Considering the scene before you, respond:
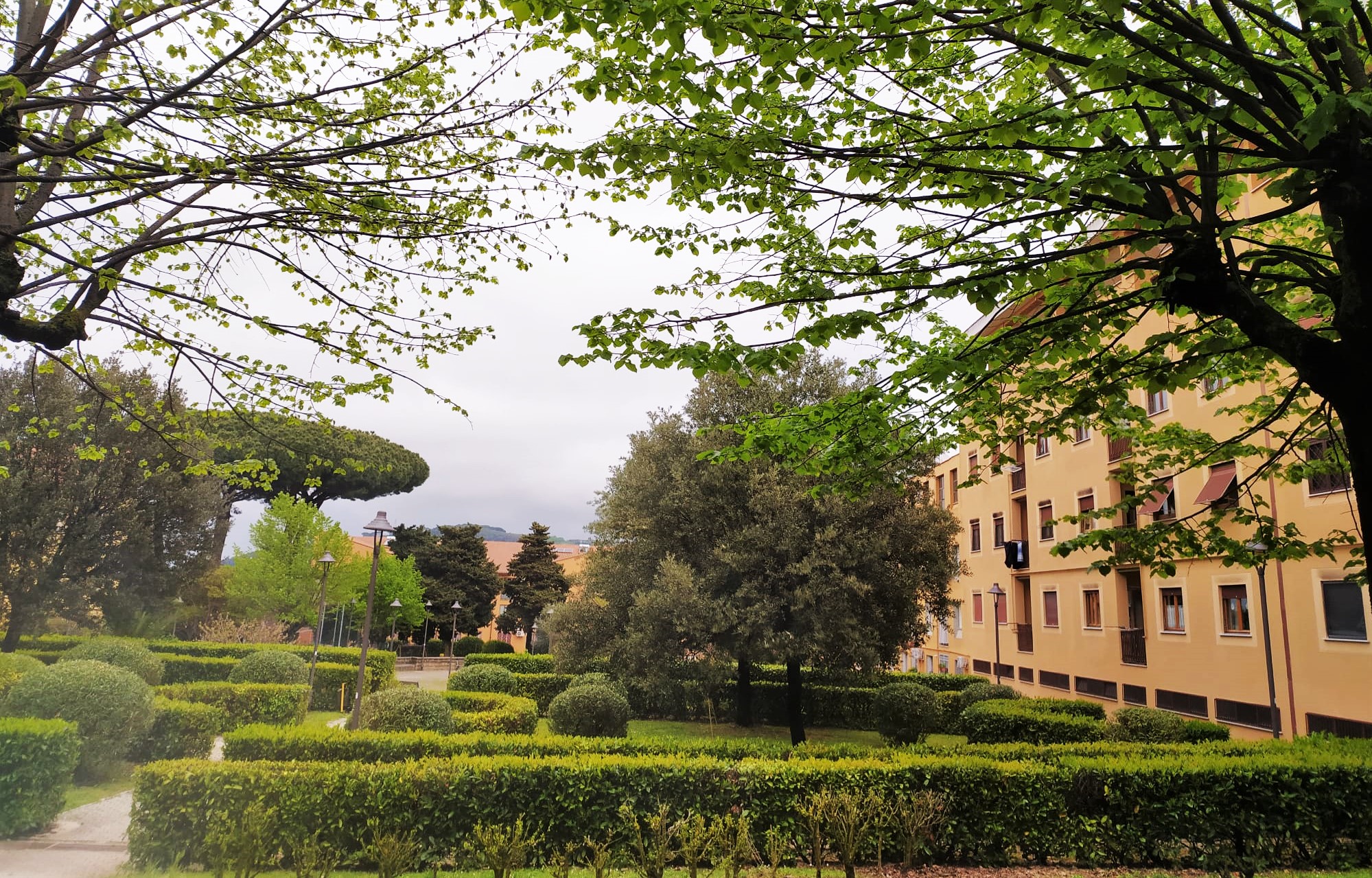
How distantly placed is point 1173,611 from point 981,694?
5.09m

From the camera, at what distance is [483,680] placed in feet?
61.3

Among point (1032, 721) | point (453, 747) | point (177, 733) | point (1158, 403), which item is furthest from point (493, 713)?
point (1158, 403)

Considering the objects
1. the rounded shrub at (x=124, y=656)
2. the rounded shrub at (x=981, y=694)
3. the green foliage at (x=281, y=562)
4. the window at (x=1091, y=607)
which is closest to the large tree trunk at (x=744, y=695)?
the rounded shrub at (x=981, y=694)

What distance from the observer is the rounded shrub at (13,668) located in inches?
441

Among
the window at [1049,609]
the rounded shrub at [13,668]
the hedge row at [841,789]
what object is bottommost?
the hedge row at [841,789]

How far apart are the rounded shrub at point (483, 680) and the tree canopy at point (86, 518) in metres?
9.98

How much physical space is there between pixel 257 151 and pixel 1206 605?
64.1 ft

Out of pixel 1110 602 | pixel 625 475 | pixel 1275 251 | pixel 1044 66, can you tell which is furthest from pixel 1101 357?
pixel 1110 602

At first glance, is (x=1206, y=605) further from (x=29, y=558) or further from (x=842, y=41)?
A: (x=29, y=558)

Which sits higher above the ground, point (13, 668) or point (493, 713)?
point (13, 668)

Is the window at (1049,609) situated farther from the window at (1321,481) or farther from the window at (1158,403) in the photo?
the window at (1321,481)

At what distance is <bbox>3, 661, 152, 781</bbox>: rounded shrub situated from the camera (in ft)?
34.2

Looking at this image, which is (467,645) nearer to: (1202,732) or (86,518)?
(86,518)

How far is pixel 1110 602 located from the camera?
2005 centimetres
